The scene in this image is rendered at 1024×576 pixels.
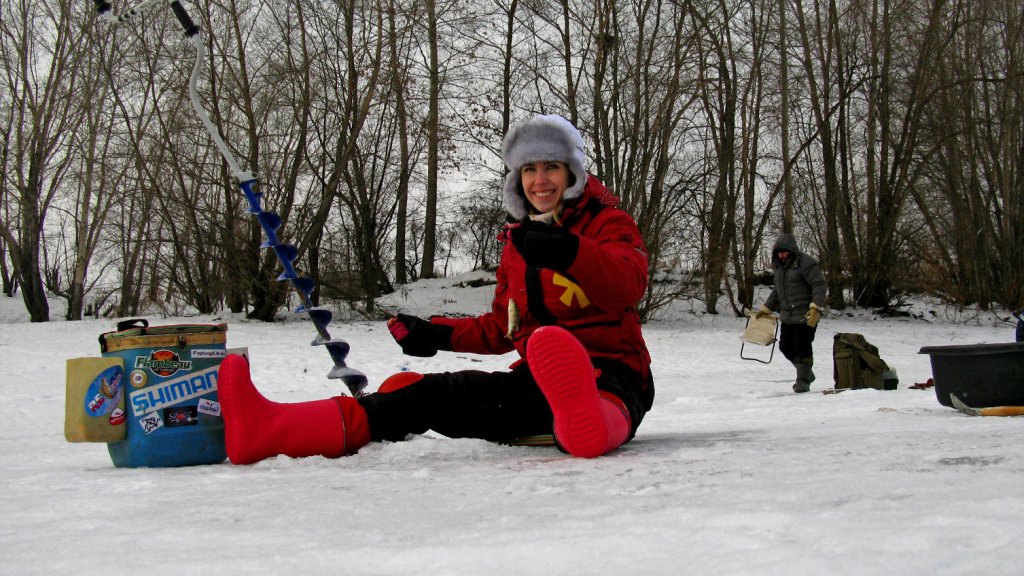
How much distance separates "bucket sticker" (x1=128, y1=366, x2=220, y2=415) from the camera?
226 centimetres

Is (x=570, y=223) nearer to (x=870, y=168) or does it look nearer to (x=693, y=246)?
(x=693, y=246)

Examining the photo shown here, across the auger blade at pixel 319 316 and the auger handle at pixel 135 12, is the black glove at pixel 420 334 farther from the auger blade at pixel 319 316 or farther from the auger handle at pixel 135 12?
the auger handle at pixel 135 12

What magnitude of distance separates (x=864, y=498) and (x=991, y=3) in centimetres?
1927

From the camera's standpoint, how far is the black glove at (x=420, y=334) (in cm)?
268

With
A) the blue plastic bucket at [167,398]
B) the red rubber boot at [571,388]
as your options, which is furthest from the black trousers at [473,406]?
the blue plastic bucket at [167,398]

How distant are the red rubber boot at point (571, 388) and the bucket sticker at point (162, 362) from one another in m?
1.06

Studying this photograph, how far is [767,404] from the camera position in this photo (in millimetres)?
5105

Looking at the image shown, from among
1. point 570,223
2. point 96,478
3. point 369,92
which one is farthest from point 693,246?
point 96,478

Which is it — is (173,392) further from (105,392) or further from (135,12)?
(135,12)

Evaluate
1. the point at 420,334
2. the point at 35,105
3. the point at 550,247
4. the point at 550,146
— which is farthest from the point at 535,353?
the point at 35,105

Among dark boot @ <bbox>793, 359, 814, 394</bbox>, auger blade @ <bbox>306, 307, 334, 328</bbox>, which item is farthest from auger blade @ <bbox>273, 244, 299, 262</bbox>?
dark boot @ <bbox>793, 359, 814, 394</bbox>

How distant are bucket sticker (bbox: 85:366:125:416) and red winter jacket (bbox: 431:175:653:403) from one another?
1002mm

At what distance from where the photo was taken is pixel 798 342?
22.8 ft

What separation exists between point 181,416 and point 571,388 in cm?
114
